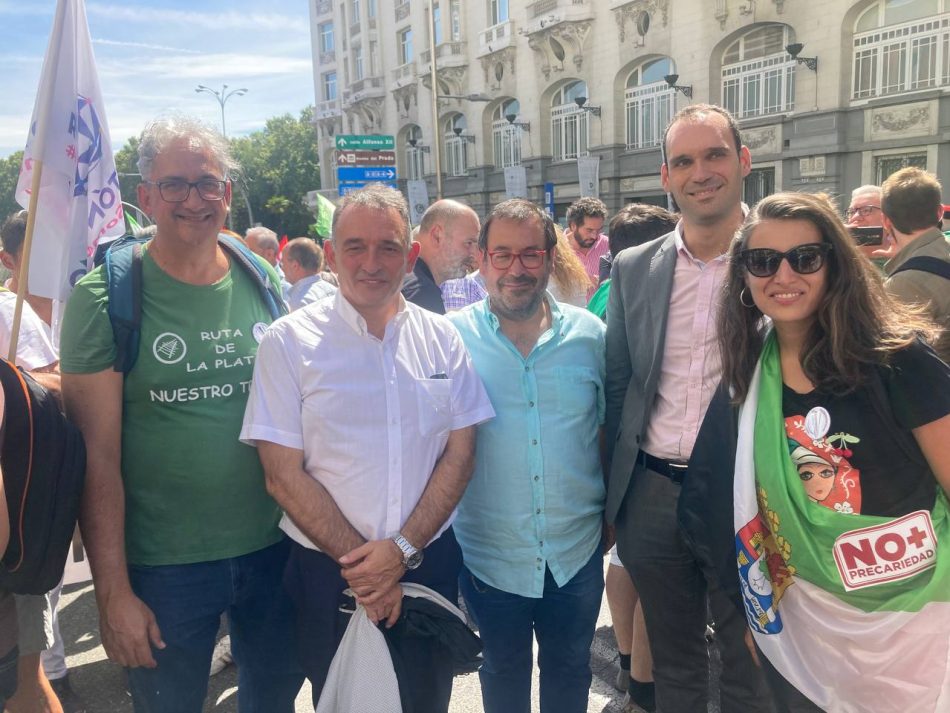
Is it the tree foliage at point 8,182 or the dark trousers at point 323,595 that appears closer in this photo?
the dark trousers at point 323,595

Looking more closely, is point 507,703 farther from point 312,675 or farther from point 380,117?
point 380,117

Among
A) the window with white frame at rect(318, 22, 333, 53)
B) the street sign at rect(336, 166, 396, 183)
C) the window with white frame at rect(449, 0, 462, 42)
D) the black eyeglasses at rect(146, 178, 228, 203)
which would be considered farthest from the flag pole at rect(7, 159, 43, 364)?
the window with white frame at rect(318, 22, 333, 53)

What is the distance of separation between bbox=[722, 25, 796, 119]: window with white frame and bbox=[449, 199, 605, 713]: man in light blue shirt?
1854 centimetres

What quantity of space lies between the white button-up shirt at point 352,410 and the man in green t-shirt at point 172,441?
169mm

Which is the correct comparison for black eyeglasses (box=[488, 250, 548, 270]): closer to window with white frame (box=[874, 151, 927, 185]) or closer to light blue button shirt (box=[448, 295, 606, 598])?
light blue button shirt (box=[448, 295, 606, 598])

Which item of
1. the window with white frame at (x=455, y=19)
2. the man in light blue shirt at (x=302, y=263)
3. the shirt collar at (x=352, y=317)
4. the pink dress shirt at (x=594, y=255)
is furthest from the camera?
the window with white frame at (x=455, y=19)

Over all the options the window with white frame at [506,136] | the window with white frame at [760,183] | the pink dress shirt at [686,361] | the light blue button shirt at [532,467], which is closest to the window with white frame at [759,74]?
the window with white frame at [760,183]

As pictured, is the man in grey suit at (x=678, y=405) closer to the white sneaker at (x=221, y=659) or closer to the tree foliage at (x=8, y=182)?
the white sneaker at (x=221, y=659)

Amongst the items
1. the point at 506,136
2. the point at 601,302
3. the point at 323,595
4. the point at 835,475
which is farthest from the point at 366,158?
the point at 506,136

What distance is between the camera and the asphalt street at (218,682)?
320cm

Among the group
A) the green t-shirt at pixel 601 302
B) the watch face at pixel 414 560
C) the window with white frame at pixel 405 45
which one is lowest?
the watch face at pixel 414 560

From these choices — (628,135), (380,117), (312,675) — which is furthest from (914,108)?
(380,117)

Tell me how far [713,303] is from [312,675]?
1.84m

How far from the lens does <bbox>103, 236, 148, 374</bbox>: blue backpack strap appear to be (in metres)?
2.02
